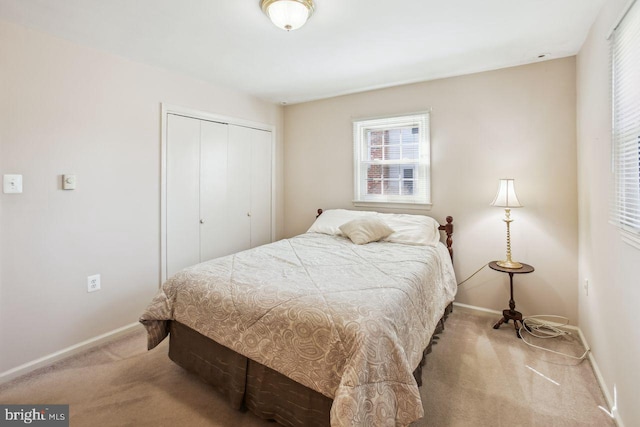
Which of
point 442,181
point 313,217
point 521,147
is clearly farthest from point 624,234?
point 313,217

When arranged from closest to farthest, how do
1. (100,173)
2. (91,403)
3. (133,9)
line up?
(91,403), (133,9), (100,173)

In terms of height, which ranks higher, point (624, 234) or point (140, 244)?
point (624, 234)

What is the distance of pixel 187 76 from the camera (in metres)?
3.06

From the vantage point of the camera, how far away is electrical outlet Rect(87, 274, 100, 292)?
2438 mm

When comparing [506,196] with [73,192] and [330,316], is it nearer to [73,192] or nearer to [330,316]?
[330,316]

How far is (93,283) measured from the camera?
246 centimetres

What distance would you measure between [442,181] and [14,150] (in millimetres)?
3553

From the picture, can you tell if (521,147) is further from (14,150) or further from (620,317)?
(14,150)

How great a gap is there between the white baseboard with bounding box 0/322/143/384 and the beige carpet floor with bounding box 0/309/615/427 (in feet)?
0.19

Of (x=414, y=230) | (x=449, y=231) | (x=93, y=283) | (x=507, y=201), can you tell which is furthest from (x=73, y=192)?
(x=507, y=201)

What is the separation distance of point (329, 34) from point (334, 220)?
1848 mm

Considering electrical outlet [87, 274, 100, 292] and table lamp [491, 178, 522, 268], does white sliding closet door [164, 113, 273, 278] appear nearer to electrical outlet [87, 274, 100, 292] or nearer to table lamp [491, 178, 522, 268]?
electrical outlet [87, 274, 100, 292]
